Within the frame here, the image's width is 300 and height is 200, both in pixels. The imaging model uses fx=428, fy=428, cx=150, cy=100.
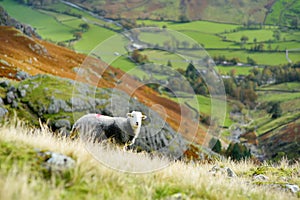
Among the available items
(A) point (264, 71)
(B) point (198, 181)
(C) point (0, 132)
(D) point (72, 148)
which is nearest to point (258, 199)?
(B) point (198, 181)

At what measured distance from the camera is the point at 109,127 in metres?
15.5

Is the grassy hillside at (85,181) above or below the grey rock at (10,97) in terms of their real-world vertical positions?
above

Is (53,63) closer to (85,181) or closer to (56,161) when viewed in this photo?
(56,161)

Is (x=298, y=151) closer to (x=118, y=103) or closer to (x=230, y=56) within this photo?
(x=118, y=103)

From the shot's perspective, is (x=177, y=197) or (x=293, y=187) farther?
(x=293, y=187)

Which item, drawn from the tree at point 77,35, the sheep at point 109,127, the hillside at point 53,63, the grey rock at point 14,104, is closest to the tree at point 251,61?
the tree at point 77,35

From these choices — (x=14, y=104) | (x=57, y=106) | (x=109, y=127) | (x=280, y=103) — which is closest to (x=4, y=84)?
(x=14, y=104)

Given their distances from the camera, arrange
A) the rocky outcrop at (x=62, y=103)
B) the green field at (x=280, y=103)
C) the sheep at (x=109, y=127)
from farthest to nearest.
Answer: the green field at (x=280, y=103)
the rocky outcrop at (x=62, y=103)
the sheep at (x=109, y=127)

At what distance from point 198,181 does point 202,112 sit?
108m

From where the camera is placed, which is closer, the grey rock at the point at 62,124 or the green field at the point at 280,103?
the grey rock at the point at 62,124

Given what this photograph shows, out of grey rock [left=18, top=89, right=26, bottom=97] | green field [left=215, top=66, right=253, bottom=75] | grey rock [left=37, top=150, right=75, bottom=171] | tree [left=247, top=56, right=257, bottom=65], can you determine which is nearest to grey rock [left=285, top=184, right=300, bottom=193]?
grey rock [left=37, top=150, right=75, bottom=171]

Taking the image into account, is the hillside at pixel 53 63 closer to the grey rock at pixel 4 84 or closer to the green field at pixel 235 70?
the grey rock at pixel 4 84

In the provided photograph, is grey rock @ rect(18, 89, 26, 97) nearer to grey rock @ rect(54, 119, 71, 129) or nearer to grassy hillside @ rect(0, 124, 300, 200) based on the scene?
grey rock @ rect(54, 119, 71, 129)

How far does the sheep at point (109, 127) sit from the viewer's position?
15312 millimetres
